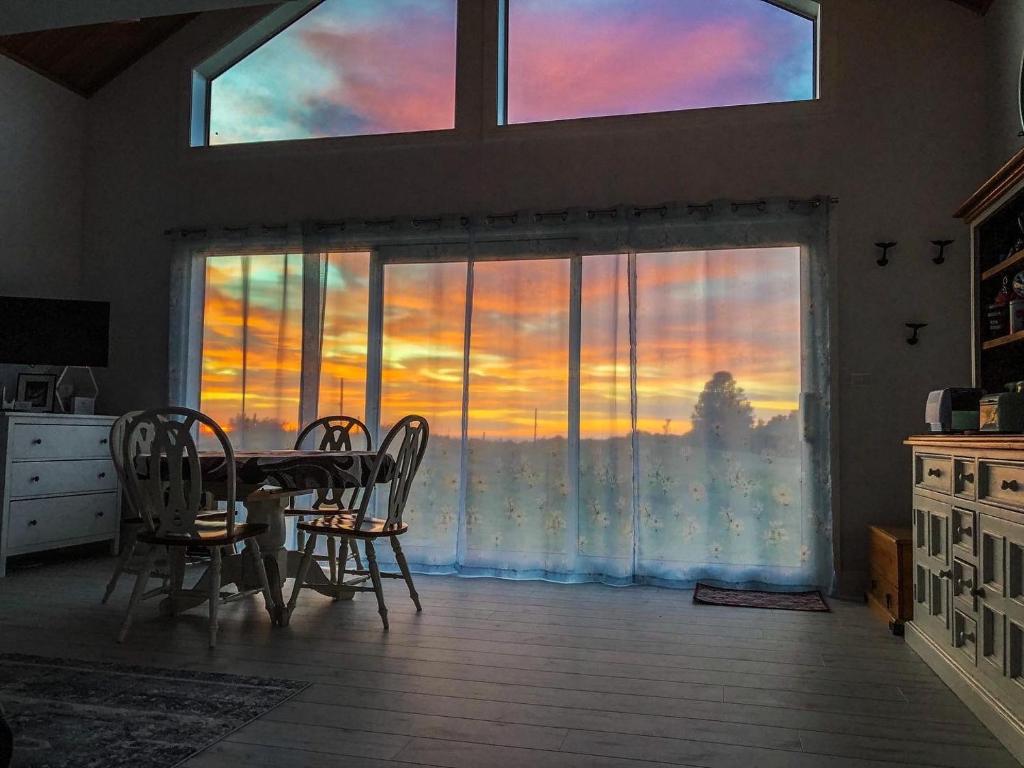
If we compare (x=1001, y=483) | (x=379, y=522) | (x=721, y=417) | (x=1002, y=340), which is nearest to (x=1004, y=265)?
(x=1002, y=340)

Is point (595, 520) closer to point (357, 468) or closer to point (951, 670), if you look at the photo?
point (357, 468)

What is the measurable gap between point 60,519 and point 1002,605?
15.0 ft

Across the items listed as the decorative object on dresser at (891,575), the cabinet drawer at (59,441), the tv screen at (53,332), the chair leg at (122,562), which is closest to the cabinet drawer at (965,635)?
the decorative object on dresser at (891,575)

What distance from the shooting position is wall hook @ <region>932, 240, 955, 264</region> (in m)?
4.20

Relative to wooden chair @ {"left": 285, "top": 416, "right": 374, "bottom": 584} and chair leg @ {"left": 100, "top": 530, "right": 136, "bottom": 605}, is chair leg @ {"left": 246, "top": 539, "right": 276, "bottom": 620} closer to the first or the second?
wooden chair @ {"left": 285, "top": 416, "right": 374, "bottom": 584}

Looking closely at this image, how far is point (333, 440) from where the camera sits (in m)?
4.41

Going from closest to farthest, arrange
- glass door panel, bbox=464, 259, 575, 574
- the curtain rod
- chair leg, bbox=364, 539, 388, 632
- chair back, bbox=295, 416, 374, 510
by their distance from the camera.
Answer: chair leg, bbox=364, 539, 388, 632, chair back, bbox=295, 416, 374, 510, the curtain rod, glass door panel, bbox=464, 259, 575, 574

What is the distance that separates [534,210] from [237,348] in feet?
6.75

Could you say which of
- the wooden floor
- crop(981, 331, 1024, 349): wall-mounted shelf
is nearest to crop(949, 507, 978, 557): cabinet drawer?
the wooden floor

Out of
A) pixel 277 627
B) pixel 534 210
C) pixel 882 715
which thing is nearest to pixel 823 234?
pixel 534 210

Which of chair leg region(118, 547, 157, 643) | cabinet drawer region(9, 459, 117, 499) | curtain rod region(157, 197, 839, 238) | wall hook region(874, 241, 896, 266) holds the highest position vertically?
curtain rod region(157, 197, 839, 238)

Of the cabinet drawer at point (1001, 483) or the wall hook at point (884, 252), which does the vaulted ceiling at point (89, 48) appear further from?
the cabinet drawer at point (1001, 483)

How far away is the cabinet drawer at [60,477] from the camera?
4.36 m

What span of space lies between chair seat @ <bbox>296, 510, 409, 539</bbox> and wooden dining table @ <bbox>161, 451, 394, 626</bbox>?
158mm
